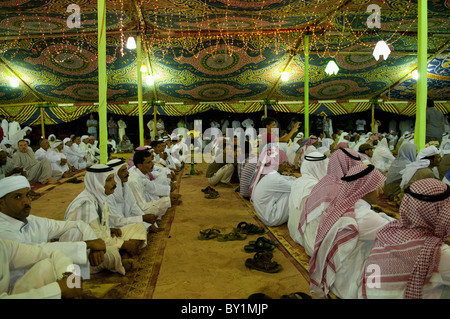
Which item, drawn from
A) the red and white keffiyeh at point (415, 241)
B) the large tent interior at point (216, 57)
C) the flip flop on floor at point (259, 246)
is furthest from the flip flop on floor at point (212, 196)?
the red and white keffiyeh at point (415, 241)

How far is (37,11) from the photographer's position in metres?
6.12

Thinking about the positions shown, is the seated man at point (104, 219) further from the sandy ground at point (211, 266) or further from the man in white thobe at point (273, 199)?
the man in white thobe at point (273, 199)

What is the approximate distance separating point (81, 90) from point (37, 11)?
5.99 meters

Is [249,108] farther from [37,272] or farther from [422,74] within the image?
[37,272]

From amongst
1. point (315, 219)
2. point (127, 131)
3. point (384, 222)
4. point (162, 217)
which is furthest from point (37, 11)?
point (127, 131)

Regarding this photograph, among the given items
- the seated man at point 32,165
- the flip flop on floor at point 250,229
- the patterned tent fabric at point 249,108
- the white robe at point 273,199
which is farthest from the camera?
the patterned tent fabric at point 249,108

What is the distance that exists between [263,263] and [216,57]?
8.08 m

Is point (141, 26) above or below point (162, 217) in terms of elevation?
above

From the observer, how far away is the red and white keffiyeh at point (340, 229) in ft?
6.94

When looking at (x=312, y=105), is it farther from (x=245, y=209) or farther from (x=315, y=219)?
(x=315, y=219)

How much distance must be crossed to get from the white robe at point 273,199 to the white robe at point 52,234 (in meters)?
2.16

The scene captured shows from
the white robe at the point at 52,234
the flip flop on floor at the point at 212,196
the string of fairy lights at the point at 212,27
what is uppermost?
the string of fairy lights at the point at 212,27

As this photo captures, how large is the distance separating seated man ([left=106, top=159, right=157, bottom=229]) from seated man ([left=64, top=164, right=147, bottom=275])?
0.52 feet

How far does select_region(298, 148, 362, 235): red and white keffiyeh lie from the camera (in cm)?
267
